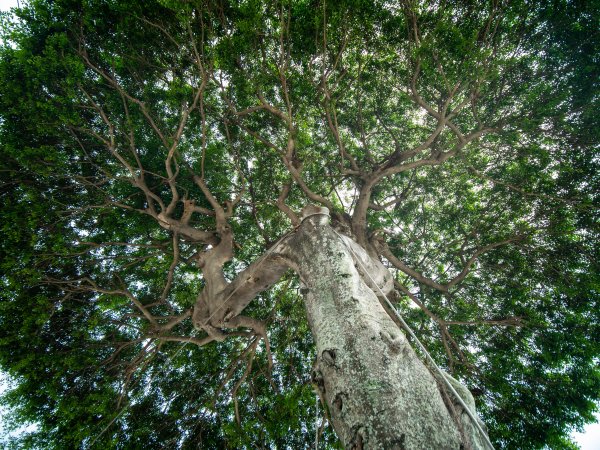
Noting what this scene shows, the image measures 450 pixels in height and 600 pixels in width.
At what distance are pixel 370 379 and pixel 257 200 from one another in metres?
5.56

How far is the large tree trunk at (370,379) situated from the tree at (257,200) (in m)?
1.18

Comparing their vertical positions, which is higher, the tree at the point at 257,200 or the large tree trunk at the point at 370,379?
the tree at the point at 257,200

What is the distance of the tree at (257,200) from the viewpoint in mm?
4941

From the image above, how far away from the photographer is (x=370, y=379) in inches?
72.7

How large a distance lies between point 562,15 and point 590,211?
3.36 metres

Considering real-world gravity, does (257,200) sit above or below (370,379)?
above

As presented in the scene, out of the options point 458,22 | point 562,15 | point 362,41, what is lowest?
point 562,15

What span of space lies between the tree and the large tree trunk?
1176 mm

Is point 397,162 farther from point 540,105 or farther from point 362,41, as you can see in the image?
point 540,105

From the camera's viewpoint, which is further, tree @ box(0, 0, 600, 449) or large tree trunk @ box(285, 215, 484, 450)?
tree @ box(0, 0, 600, 449)

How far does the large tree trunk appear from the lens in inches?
61.8

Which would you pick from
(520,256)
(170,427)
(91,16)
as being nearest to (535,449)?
(520,256)

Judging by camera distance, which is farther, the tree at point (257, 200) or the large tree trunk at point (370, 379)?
the tree at point (257, 200)

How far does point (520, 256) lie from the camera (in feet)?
20.0
